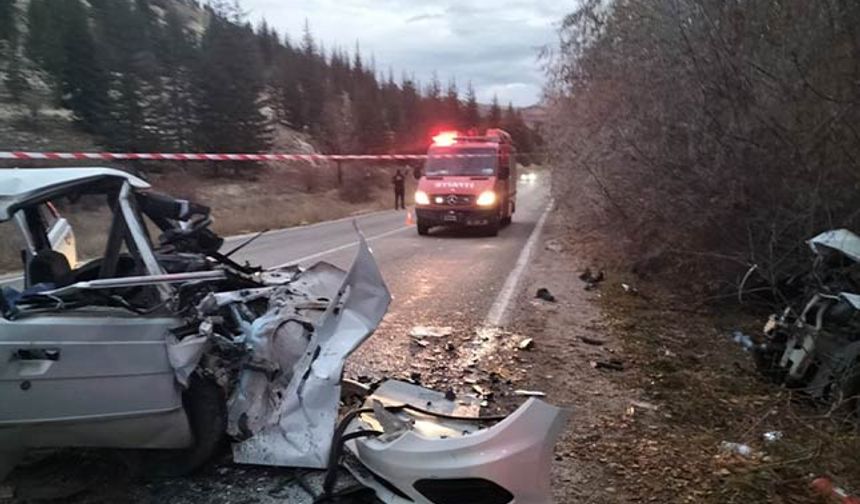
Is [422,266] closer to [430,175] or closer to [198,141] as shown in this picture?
[430,175]

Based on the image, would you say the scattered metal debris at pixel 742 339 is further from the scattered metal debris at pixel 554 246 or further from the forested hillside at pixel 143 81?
the forested hillside at pixel 143 81

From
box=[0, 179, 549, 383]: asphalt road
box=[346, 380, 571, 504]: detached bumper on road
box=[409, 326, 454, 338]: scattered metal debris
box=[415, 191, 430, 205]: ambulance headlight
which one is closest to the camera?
box=[346, 380, 571, 504]: detached bumper on road

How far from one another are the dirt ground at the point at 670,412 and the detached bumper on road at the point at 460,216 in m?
7.70

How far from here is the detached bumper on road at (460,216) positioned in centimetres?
1557

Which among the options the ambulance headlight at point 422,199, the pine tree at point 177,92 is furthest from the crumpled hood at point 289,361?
the pine tree at point 177,92

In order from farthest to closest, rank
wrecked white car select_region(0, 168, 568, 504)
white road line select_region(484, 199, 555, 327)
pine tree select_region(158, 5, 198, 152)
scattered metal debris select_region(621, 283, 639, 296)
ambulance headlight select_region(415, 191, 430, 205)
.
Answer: pine tree select_region(158, 5, 198, 152) → ambulance headlight select_region(415, 191, 430, 205) → scattered metal debris select_region(621, 283, 639, 296) → white road line select_region(484, 199, 555, 327) → wrecked white car select_region(0, 168, 568, 504)

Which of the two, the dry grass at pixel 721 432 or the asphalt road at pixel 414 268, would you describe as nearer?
the dry grass at pixel 721 432

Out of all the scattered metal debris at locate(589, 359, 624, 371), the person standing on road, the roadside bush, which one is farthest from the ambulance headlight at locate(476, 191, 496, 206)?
the person standing on road

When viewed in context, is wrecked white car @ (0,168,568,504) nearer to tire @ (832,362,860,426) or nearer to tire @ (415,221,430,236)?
tire @ (832,362,860,426)

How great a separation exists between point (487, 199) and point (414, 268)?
5468 millimetres

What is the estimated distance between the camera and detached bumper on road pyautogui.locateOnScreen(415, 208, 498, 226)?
15570mm

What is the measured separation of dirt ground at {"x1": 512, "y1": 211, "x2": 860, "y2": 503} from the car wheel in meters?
1.86

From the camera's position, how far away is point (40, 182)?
137 inches

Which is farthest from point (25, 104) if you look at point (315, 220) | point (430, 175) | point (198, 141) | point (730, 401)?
point (730, 401)
